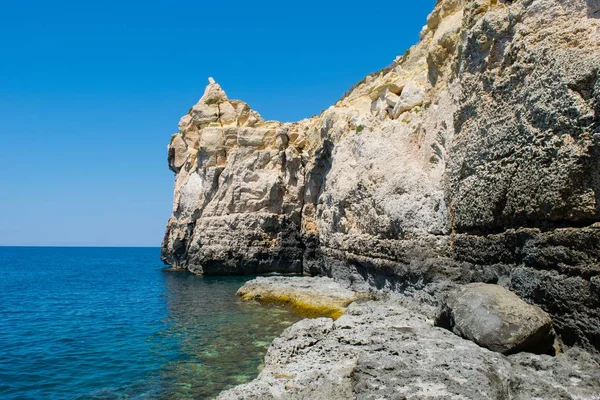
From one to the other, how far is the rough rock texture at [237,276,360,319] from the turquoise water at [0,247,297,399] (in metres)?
1.05

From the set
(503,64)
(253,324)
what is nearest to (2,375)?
(253,324)

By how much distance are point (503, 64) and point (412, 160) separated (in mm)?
7585

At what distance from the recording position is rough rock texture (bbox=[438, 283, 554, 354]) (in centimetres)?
1102

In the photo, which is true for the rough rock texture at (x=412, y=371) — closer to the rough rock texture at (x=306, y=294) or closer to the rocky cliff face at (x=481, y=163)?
the rocky cliff face at (x=481, y=163)

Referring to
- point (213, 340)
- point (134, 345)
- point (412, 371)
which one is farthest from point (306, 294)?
point (412, 371)

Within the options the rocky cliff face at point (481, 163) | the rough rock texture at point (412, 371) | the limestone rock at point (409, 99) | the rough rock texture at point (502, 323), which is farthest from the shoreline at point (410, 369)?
the limestone rock at point (409, 99)

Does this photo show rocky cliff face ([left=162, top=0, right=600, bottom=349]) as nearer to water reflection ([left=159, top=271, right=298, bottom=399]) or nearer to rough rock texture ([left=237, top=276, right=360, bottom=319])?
rough rock texture ([left=237, top=276, right=360, bottom=319])

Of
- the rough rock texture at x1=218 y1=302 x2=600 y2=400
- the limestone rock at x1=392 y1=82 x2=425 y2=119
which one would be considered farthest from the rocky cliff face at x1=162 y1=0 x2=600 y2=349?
the rough rock texture at x1=218 y1=302 x2=600 y2=400

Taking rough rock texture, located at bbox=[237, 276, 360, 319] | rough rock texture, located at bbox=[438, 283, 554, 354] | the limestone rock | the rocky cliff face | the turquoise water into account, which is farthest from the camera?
the limestone rock

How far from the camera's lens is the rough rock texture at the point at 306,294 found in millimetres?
22438

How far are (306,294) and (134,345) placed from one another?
9.75m

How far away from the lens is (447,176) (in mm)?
18344

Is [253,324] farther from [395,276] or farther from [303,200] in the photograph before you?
[303,200]

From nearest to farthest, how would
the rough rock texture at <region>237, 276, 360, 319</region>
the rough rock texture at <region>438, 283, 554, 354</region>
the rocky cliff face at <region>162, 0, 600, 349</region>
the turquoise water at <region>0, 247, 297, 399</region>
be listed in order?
the rough rock texture at <region>438, 283, 554, 354</region>, the rocky cliff face at <region>162, 0, 600, 349</region>, the turquoise water at <region>0, 247, 297, 399</region>, the rough rock texture at <region>237, 276, 360, 319</region>
